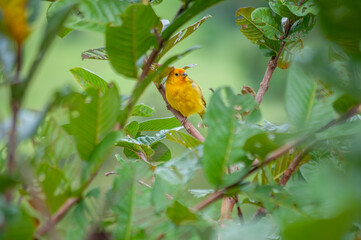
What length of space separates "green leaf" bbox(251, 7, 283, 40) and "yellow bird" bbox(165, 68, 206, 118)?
1.55 meters

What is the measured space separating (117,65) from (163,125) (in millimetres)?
407

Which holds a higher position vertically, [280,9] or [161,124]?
[280,9]

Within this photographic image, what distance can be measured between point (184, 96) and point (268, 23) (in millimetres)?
1647

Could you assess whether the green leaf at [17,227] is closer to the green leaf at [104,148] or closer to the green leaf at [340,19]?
the green leaf at [104,148]

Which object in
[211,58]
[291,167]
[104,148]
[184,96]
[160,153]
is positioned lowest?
[211,58]

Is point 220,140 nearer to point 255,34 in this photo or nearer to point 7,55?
point 7,55

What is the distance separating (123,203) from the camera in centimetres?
26

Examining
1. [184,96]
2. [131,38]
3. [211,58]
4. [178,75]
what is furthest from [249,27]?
[211,58]

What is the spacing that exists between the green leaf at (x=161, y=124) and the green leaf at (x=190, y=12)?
1.33ft

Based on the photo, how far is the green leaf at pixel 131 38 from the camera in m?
0.28

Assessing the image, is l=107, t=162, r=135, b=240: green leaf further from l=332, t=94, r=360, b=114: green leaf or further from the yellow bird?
the yellow bird

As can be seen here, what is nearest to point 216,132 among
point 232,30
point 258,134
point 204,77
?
point 258,134

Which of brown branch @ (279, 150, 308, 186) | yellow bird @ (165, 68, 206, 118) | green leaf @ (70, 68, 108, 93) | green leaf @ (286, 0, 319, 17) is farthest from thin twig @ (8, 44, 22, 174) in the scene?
yellow bird @ (165, 68, 206, 118)

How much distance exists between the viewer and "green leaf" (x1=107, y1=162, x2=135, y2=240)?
251 millimetres
